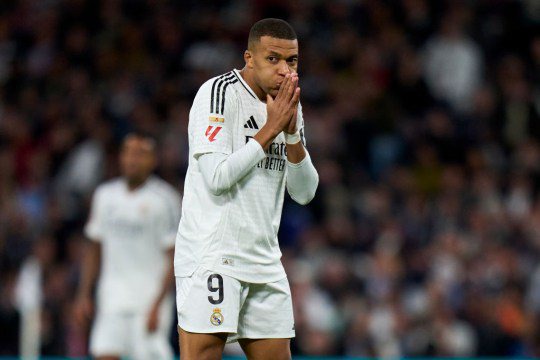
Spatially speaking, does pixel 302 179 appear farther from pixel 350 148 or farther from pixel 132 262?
pixel 350 148

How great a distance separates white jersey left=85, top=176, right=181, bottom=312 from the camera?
27.0ft

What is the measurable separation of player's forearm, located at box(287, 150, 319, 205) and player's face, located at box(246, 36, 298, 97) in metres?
0.34

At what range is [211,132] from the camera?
15.6 feet

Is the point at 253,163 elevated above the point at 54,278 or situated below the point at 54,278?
above

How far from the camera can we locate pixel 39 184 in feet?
40.2

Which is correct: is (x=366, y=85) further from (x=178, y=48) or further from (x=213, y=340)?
(x=213, y=340)

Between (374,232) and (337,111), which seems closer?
(374,232)

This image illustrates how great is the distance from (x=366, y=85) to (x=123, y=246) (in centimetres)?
529

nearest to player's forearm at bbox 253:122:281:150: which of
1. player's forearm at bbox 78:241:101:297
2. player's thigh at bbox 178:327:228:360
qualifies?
player's thigh at bbox 178:327:228:360

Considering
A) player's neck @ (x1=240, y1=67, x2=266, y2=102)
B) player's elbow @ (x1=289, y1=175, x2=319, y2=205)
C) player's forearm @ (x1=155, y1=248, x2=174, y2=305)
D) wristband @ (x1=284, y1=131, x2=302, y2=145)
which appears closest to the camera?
wristband @ (x1=284, y1=131, x2=302, y2=145)

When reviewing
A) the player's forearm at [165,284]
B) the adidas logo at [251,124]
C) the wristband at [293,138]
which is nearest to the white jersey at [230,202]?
the adidas logo at [251,124]

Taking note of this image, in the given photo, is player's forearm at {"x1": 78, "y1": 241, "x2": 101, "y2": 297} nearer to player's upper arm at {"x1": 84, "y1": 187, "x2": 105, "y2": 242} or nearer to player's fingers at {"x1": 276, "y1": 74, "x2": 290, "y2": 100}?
player's upper arm at {"x1": 84, "y1": 187, "x2": 105, "y2": 242}

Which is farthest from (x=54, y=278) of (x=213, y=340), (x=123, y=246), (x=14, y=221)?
(x=213, y=340)

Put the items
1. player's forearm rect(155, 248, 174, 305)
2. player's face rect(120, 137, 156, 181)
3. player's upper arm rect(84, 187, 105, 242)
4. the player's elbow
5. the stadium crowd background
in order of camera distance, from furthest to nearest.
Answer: the stadium crowd background, player's upper arm rect(84, 187, 105, 242), player's face rect(120, 137, 156, 181), player's forearm rect(155, 248, 174, 305), the player's elbow
